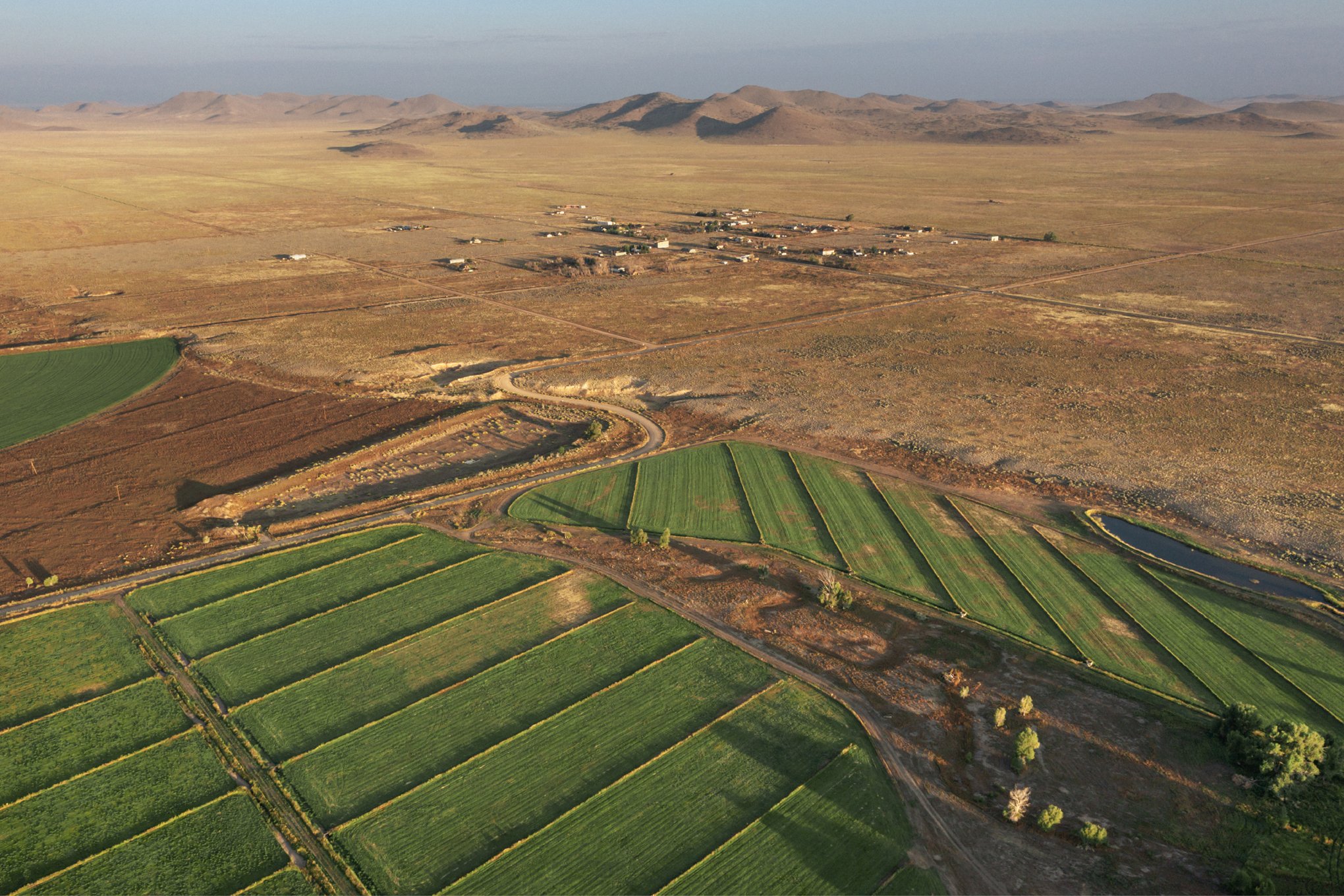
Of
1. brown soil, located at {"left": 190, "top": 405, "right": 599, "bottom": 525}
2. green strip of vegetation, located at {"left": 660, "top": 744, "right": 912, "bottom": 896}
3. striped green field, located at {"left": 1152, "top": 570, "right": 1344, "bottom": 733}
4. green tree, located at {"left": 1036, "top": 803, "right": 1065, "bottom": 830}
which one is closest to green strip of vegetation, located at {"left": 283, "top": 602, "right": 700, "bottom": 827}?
green strip of vegetation, located at {"left": 660, "top": 744, "right": 912, "bottom": 896}

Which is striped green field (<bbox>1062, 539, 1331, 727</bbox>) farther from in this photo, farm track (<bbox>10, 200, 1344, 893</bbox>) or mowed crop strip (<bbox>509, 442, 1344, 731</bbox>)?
farm track (<bbox>10, 200, 1344, 893</bbox>)

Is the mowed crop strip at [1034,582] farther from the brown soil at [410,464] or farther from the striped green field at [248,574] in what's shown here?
the striped green field at [248,574]

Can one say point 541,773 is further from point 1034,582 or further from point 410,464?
point 410,464

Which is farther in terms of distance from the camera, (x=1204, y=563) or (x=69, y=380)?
(x=69, y=380)

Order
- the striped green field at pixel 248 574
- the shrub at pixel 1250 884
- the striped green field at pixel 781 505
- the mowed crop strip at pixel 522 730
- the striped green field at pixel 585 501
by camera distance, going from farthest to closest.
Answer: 1. the striped green field at pixel 585 501
2. the striped green field at pixel 781 505
3. the striped green field at pixel 248 574
4. the mowed crop strip at pixel 522 730
5. the shrub at pixel 1250 884

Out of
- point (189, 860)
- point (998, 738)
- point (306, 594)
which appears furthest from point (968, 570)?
point (189, 860)

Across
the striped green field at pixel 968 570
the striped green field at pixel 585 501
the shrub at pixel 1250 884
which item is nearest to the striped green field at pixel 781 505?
the striped green field at pixel 968 570
